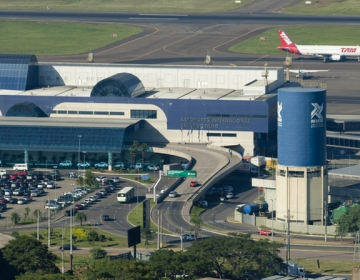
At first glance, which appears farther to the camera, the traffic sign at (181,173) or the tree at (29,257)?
the traffic sign at (181,173)

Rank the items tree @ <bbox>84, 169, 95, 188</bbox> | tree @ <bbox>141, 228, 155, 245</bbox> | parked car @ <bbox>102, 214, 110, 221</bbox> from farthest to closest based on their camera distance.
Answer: tree @ <bbox>84, 169, 95, 188</bbox> < parked car @ <bbox>102, 214, 110, 221</bbox> < tree @ <bbox>141, 228, 155, 245</bbox>

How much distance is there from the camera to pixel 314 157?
17438 centimetres

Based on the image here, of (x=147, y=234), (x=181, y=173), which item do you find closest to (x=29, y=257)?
(x=147, y=234)

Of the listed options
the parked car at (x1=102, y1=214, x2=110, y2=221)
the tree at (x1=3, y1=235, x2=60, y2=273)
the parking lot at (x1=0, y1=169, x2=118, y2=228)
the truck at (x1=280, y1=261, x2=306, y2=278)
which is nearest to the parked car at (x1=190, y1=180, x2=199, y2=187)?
the parking lot at (x1=0, y1=169, x2=118, y2=228)

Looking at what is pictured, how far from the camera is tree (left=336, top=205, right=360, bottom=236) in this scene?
165m

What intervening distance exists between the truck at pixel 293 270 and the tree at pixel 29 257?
24.6 m

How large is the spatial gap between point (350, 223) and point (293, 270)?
24.7m

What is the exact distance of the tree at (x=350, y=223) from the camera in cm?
16525

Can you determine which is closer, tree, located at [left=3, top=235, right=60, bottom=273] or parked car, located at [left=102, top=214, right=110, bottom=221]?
tree, located at [left=3, top=235, right=60, bottom=273]

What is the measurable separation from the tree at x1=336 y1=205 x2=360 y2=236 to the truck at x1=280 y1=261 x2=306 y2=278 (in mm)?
23183

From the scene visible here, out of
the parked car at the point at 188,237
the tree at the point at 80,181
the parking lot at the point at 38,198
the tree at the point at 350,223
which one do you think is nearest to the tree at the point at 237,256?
the parked car at the point at 188,237

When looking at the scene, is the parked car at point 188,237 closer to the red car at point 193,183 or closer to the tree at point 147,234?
the tree at point 147,234

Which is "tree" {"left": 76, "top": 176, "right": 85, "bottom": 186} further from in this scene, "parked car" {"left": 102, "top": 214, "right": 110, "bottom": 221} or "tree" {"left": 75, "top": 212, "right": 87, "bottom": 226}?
"tree" {"left": 75, "top": 212, "right": 87, "bottom": 226}

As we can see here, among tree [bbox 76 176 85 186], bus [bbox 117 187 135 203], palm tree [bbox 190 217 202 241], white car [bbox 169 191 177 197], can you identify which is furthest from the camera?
tree [bbox 76 176 85 186]
